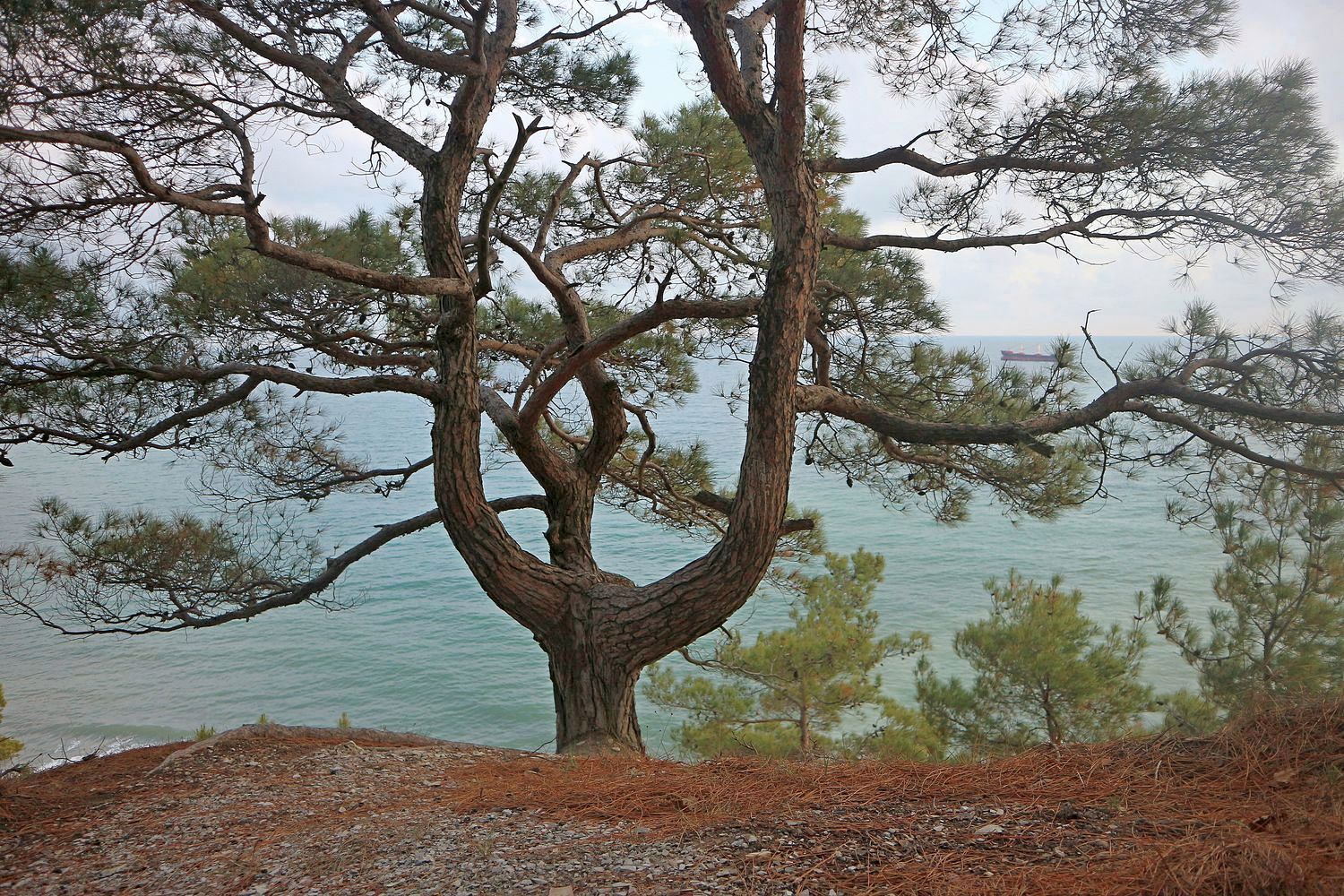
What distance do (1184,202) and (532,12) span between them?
266 cm

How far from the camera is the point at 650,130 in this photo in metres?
4.00

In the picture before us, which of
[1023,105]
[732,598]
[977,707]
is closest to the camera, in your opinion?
[732,598]

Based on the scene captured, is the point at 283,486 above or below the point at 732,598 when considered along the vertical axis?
above

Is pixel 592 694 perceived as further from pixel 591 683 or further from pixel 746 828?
pixel 746 828

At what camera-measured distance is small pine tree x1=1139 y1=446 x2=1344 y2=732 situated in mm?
3768

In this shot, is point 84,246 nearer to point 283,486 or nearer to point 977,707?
point 283,486

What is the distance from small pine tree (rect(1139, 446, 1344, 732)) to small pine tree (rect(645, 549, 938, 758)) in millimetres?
1734

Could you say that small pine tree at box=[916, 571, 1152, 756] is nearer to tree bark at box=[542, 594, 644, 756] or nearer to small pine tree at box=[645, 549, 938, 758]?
small pine tree at box=[645, 549, 938, 758]

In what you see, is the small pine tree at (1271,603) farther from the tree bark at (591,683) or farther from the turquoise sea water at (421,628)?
the tree bark at (591,683)

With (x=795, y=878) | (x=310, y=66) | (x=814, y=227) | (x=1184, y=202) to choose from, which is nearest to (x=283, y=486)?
(x=310, y=66)

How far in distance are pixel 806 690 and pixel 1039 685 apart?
1.43 metres

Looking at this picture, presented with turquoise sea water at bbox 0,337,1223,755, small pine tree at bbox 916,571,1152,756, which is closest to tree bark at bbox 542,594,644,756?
turquoise sea water at bbox 0,337,1223,755

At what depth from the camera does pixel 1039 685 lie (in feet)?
17.3

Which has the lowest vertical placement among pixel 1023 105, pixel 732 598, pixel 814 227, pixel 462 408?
pixel 732 598
